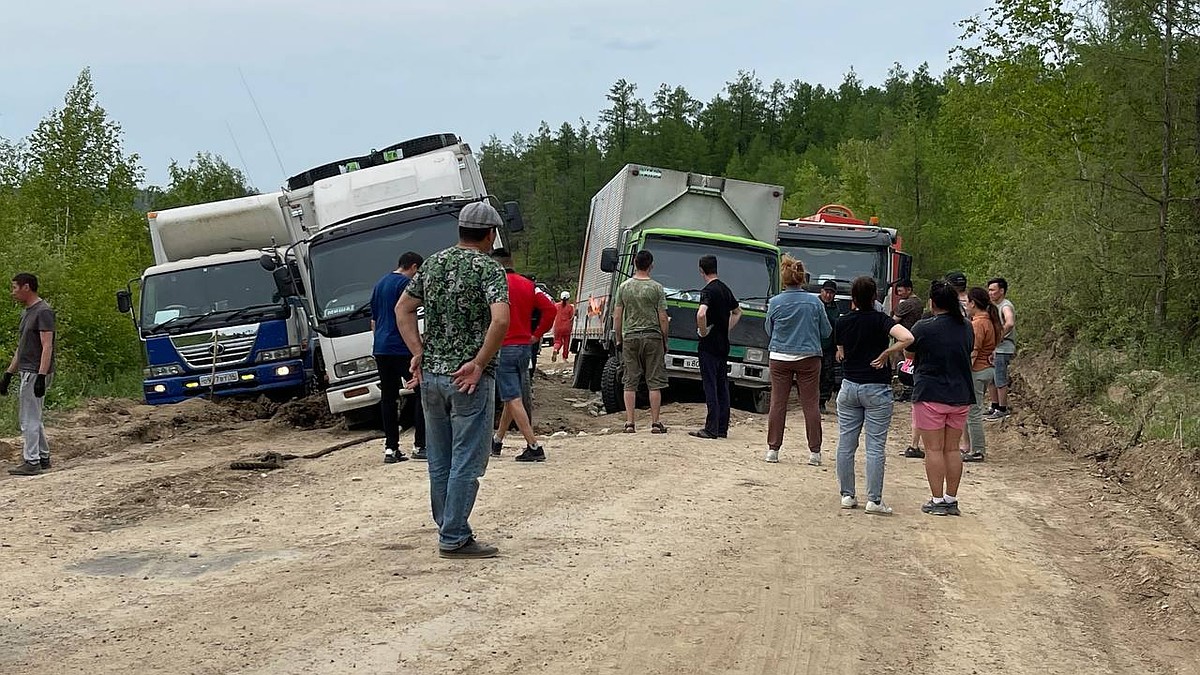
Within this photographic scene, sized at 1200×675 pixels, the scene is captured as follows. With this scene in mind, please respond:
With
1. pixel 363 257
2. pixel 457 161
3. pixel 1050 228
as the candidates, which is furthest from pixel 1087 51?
pixel 363 257

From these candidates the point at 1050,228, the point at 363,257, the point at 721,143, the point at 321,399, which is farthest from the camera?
the point at 721,143

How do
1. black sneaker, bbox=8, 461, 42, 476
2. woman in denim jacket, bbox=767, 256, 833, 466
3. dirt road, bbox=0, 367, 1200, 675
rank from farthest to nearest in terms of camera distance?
black sneaker, bbox=8, 461, 42, 476
woman in denim jacket, bbox=767, 256, 833, 466
dirt road, bbox=0, 367, 1200, 675

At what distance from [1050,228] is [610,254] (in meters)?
11.9

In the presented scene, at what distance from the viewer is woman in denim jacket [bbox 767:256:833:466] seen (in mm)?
12000

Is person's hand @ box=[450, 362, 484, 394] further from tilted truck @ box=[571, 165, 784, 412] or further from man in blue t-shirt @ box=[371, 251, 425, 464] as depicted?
tilted truck @ box=[571, 165, 784, 412]

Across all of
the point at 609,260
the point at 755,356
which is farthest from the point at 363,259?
the point at 755,356

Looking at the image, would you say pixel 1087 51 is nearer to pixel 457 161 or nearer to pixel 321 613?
pixel 457 161

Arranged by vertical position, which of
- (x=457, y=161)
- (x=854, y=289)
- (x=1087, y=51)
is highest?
(x=1087, y=51)

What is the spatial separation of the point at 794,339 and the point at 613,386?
5.60 meters

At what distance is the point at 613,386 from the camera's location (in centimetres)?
1741

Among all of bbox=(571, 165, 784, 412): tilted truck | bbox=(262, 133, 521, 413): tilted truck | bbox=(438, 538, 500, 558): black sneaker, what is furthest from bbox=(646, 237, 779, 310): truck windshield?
bbox=(438, 538, 500, 558): black sneaker

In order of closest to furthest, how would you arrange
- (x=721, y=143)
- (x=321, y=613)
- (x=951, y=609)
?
1. (x=321, y=613)
2. (x=951, y=609)
3. (x=721, y=143)

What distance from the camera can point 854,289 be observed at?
10.1 metres

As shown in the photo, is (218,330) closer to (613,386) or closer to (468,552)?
(613,386)
